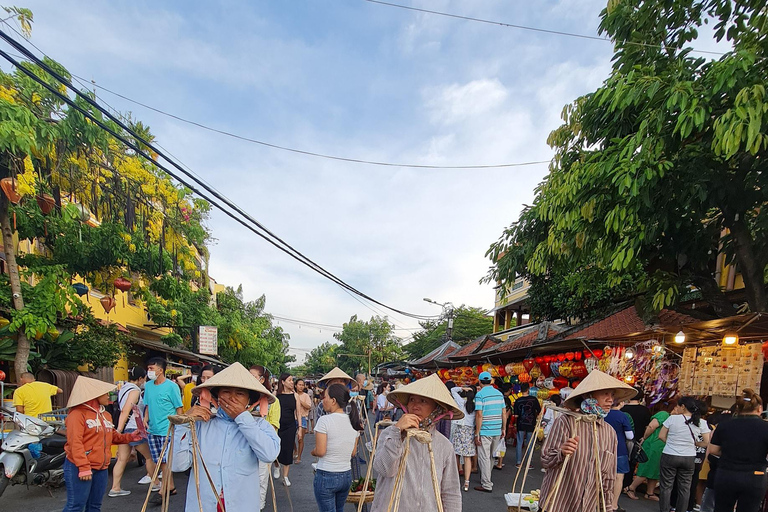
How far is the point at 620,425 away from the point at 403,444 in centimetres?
448

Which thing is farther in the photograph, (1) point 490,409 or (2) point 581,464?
(1) point 490,409

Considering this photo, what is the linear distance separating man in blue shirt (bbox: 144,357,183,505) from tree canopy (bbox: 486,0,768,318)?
5.29m

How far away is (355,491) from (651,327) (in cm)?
552

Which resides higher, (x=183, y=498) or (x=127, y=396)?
(x=127, y=396)

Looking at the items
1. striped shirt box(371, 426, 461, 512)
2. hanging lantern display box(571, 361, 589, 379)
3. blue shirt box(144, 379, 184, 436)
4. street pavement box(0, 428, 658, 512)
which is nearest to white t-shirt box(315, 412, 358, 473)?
striped shirt box(371, 426, 461, 512)

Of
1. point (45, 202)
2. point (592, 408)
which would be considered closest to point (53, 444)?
point (45, 202)

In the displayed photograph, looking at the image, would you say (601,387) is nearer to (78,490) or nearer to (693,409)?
(693,409)

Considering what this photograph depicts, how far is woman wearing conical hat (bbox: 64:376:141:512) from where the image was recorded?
151 inches

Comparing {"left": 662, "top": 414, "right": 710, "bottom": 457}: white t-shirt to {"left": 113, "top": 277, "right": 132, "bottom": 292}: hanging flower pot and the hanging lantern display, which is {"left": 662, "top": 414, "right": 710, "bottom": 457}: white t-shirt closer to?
the hanging lantern display

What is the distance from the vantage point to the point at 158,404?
5660mm

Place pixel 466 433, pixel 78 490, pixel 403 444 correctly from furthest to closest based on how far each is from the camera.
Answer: pixel 466 433
pixel 78 490
pixel 403 444

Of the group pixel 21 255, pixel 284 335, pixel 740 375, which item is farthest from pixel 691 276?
pixel 284 335

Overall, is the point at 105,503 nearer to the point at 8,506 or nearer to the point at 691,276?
the point at 8,506

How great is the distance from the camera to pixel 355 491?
13.8ft
